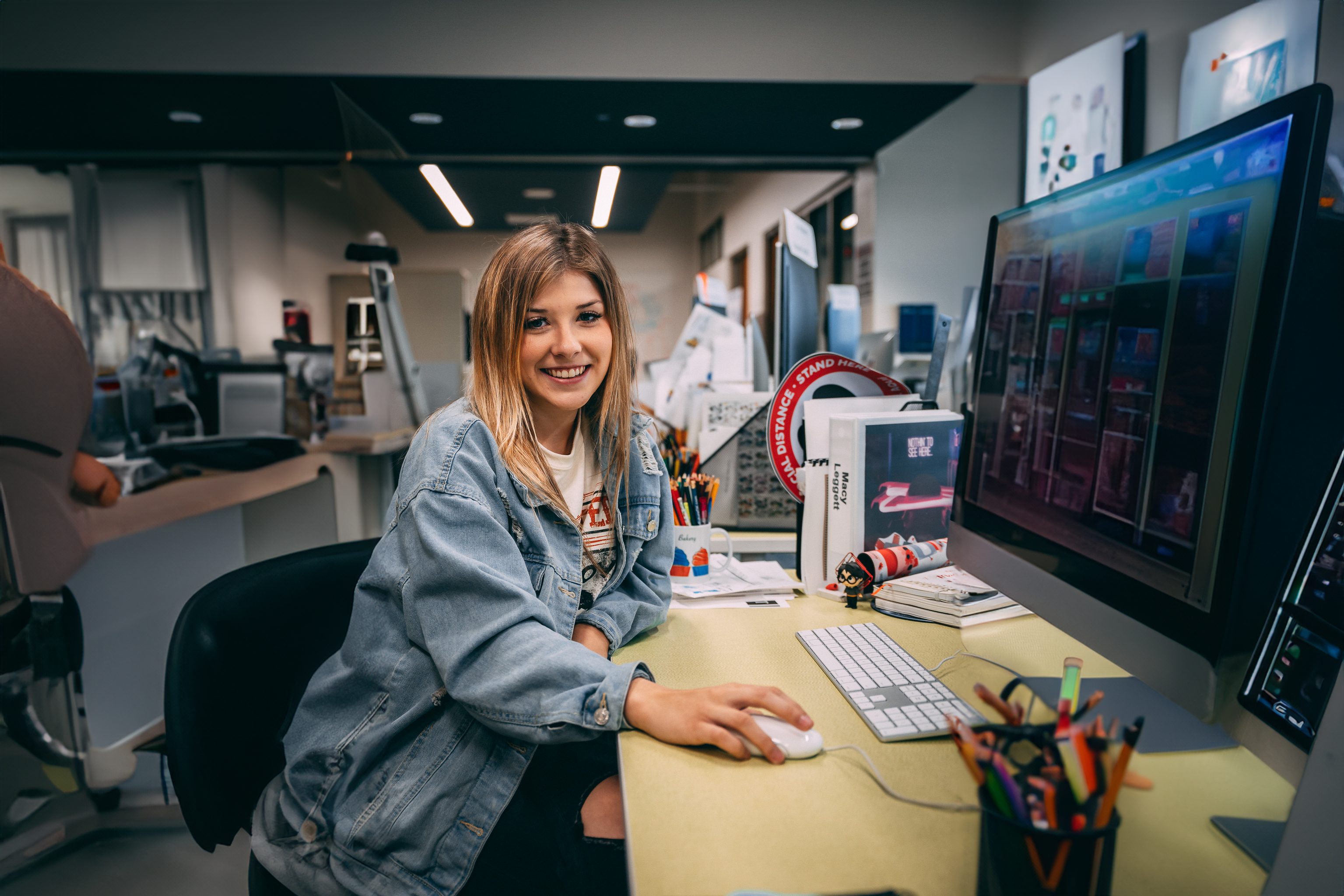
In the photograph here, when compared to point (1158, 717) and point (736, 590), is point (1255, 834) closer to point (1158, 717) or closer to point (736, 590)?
point (1158, 717)

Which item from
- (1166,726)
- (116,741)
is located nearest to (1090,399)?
(1166,726)

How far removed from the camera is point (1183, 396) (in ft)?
1.68

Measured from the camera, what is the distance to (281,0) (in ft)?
10.5

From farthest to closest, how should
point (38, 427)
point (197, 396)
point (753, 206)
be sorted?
1. point (753, 206)
2. point (197, 396)
3. point (38, 427)

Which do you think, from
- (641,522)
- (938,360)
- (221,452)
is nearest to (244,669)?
(641,522)

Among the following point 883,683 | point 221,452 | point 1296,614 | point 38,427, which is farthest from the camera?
point 221,452

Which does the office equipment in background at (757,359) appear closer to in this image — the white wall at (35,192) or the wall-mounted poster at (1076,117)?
the wall-mounted poster at (1076,117)

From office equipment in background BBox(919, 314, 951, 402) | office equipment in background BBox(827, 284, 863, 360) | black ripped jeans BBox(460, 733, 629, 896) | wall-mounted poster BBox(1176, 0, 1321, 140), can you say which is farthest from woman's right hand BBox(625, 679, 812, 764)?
wall-mounted poster BBox(1176, 0, 1321, 140)

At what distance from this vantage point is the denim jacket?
675mm

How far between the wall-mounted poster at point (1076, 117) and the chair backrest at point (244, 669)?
279 cm

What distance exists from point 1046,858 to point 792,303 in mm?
1353

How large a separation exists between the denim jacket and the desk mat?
41cm

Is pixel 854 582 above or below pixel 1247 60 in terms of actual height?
below

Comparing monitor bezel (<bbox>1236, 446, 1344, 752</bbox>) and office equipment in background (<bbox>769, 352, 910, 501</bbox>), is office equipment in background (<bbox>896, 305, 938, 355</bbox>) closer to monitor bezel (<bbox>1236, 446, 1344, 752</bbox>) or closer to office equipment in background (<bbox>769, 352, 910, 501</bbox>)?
office equipment in background (<bbox>769, 352, 910, 501</bbox>)
